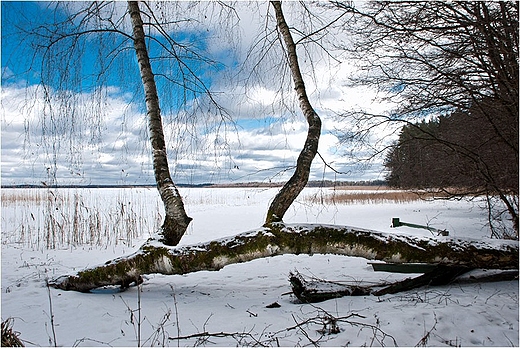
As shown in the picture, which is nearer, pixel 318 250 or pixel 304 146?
pixel 318 250

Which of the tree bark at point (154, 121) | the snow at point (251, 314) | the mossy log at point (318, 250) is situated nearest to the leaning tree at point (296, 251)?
the mossy log at point (318, 250)

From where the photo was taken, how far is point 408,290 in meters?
4.31

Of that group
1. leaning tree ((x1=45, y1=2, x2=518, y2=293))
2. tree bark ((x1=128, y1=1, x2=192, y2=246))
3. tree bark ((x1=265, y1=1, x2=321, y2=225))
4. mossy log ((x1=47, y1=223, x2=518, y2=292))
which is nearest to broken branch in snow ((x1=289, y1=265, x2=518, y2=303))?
leaning tree ((x1=45, y1=2, x2=518, y2=293))

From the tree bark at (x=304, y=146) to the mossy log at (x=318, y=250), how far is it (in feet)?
1.56

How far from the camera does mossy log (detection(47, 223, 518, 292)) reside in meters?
4.14

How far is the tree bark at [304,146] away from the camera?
4723mm

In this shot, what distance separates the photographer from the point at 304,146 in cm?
496

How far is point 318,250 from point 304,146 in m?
1.54

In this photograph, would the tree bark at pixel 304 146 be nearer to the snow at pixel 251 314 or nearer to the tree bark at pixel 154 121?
the snow at pixel 251 314

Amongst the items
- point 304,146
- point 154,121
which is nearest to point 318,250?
point 304,146

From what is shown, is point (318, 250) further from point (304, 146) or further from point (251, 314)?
point (304, 146)

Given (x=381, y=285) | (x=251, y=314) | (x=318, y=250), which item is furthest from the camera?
(x=381, y=285)

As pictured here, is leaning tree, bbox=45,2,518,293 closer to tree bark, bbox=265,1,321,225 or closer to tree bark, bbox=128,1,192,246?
tree bark, bbox=265,1,321,225

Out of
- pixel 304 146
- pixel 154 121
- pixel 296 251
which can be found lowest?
pixel 296 251
